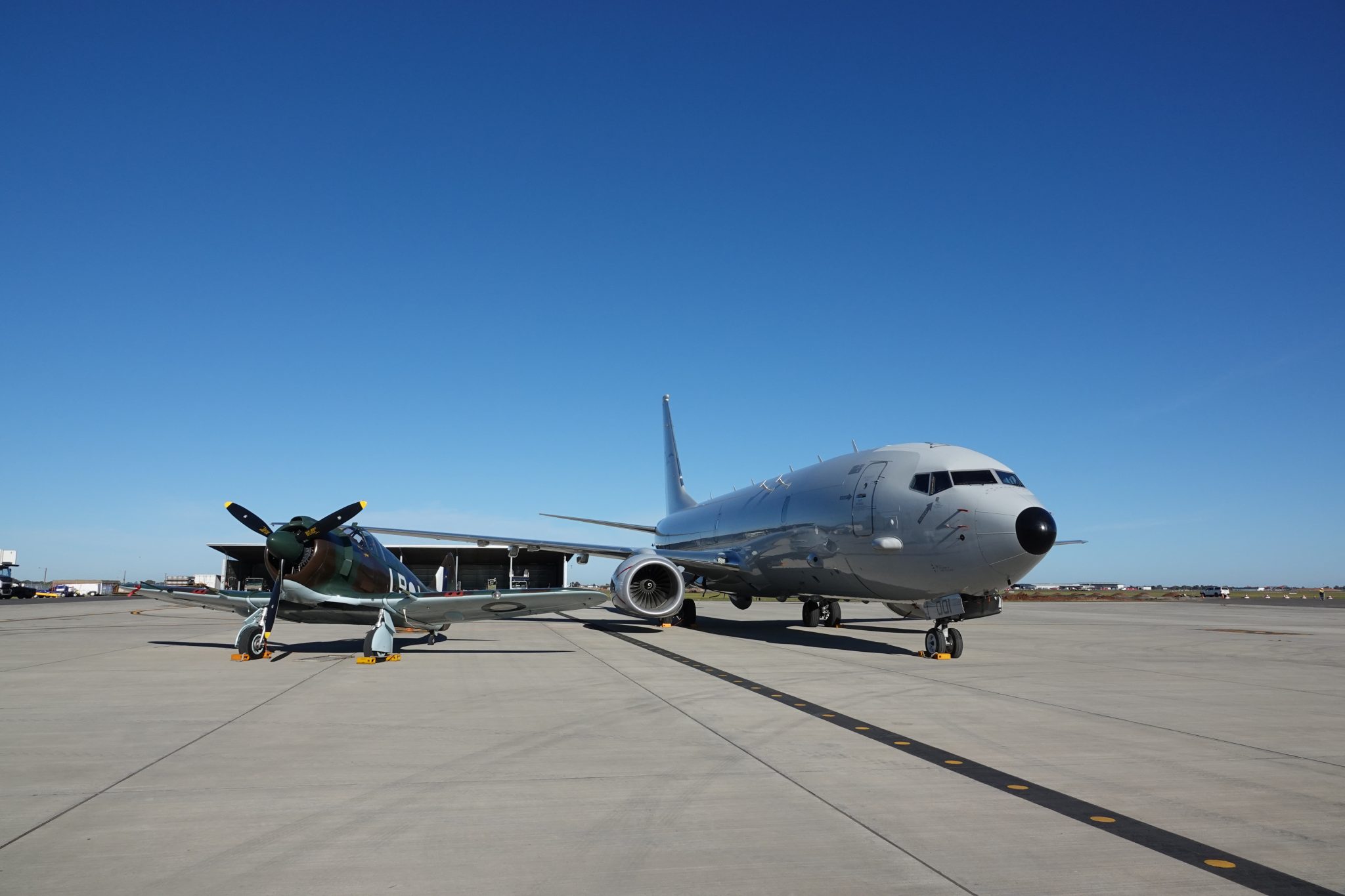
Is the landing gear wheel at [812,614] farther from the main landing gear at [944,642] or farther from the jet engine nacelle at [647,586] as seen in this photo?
the main landing gear at [944,642]

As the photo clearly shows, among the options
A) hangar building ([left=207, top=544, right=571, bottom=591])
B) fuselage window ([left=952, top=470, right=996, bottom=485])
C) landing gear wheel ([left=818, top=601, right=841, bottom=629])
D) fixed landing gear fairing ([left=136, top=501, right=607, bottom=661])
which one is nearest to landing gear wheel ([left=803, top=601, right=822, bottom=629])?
landing gear wheel ([left=818, top=601, right=841, bottom=629])

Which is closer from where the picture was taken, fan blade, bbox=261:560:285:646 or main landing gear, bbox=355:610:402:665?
fan blade, bbox=261:560:285:646

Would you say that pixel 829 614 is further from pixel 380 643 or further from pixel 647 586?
pixel 380 643

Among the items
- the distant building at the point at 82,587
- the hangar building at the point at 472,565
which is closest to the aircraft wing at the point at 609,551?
the hangar building at the point at 472,565

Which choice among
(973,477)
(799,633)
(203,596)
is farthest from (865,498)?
(203,596)

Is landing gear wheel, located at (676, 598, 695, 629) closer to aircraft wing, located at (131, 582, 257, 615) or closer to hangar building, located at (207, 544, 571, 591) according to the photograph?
aircraft wing, located at (131, 582, 257, 615)

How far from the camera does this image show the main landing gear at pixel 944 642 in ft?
52.1

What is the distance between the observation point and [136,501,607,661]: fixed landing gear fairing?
1429cm

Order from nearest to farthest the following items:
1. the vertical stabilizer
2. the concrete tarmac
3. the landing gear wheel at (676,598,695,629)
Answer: the concrete tarmac
the landing gear wheel at (676,598,695,629)
the vertical stabilizer

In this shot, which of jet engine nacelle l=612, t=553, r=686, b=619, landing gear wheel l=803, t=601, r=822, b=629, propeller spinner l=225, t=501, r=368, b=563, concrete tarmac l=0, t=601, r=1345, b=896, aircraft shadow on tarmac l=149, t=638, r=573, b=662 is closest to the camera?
concrete tarmac l=0, t=601, r=1345, b=896

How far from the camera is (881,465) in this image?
1769 centimetres

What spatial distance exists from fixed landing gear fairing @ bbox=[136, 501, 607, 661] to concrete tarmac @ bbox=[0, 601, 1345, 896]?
106 cm

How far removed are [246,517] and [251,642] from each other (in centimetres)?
223

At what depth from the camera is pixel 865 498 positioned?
686 inches
